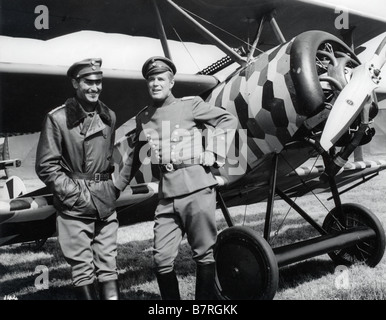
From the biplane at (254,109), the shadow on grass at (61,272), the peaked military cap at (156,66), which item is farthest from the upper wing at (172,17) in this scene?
the shadow on grass at (61,272)

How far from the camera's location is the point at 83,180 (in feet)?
8.53

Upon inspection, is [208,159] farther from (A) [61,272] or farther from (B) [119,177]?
(A) [61,272]

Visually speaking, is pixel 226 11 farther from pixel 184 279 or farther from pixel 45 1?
pixel 184 279

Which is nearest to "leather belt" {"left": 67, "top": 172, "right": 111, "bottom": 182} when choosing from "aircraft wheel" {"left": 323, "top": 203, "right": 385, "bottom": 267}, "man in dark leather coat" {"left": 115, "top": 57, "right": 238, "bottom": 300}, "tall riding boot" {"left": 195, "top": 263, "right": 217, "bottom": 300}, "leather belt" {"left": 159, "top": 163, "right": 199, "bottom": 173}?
"man in dark leather coat" {"left": 115, "top": 57, "right": 238, "bottom": 300}

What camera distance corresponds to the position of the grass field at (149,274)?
11.4 feet

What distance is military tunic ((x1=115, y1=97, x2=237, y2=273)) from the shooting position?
266 cm

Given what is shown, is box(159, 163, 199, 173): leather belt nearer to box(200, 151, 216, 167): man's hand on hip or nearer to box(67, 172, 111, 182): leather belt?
box(200, 151, 216, 167): man's hand on hip

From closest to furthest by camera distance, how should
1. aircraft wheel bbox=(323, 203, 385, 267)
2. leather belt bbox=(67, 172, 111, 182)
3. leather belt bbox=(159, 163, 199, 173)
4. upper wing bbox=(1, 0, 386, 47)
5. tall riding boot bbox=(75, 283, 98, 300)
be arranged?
tall riding boot bbox=(75, 283, 98, 300) → leather belt bbox=(67, 172, 111, 182) → leather belt bbox=(159, 163, 199, 173) → aircraft wheel bbox=(323, 203, 385, 267) → upper wing bbox=(1, 0, 386, 47)

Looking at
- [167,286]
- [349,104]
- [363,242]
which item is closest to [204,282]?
[167,286]

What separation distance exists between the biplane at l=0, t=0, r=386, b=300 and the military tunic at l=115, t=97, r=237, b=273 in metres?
0.36

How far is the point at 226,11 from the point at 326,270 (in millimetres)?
3597
